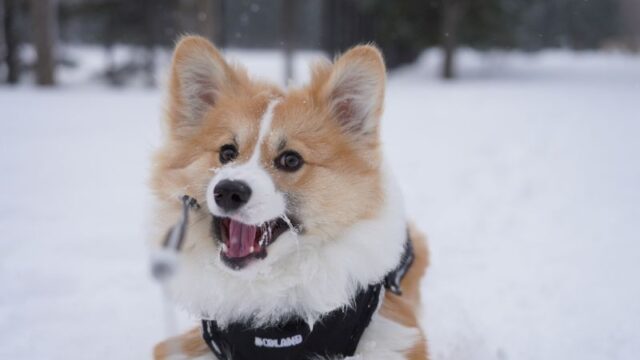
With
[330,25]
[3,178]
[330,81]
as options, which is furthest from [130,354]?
[330,25]

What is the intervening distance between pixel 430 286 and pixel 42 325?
8.75ft

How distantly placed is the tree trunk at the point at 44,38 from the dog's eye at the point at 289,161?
15.1 metres

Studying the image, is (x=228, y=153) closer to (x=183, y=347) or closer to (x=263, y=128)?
(x=263, y=128)

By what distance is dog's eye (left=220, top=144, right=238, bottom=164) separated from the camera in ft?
9.00

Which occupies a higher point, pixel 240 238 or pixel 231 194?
pixel 231 194

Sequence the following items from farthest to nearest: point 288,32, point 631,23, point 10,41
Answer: point 631,23
point 288,32
point 10,41

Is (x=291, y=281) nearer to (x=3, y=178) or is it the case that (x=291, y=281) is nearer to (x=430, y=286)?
(x=430, y=286)

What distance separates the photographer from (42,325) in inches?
137

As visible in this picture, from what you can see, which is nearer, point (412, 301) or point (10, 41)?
point (412, 301)

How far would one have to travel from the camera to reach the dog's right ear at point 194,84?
2.97 meters

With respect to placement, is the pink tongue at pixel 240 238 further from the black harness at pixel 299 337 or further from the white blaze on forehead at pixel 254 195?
the black harness at pixel 299 337

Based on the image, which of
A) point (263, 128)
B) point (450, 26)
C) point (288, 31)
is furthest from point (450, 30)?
point (263, 128)

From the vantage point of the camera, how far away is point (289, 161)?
272cm

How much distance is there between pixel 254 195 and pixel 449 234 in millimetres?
3506
